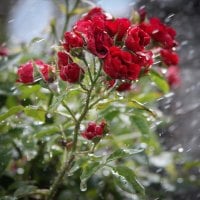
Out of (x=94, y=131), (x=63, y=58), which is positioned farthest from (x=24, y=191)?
(x=63, y=58)

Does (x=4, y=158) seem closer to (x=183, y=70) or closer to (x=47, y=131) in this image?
(x=47, y=131)

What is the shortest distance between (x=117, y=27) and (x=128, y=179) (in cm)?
28

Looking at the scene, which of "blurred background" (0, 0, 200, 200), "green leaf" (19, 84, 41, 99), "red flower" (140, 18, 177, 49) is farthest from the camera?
"blurred background" (0, 0, 200, 200)

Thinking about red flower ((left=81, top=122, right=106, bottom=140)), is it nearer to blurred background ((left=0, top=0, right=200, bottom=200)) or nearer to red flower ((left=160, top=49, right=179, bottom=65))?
red flower ((left=160, top=49, right=179, bottom=65))

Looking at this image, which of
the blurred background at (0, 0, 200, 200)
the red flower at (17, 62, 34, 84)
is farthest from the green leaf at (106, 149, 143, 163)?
the blurred background at (0, 0, 200, 200)

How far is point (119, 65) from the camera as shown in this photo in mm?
777

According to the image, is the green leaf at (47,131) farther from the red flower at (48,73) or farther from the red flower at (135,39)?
the red flower at (135,39)

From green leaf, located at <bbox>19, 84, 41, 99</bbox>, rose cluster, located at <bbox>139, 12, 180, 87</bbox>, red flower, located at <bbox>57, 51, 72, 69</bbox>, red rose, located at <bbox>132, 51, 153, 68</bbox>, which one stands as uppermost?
red flower, located at <bbox>57, 51, 72, 69</bbox>

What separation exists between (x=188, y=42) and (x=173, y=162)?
37.4 inches

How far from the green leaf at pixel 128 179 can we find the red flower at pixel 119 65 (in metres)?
0.17

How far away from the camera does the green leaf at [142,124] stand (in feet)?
3.44

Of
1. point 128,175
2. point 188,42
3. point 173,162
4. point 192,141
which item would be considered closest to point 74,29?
point 128,175

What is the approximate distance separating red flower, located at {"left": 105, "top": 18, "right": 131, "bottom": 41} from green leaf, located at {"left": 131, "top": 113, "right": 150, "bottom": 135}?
293mm

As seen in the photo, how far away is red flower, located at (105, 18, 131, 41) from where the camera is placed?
80cm
